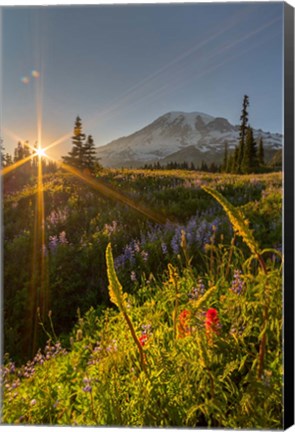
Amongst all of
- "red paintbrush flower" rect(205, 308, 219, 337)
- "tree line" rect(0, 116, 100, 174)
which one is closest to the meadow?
"red paintbrush flower" rect(205, 308, 219, 337)

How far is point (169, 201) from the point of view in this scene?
4766mm

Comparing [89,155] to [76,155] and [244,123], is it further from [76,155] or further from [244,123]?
[244,123]

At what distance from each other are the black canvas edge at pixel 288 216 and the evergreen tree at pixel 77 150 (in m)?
1.61

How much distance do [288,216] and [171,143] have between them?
1.17m

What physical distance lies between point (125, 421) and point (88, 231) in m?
1.51

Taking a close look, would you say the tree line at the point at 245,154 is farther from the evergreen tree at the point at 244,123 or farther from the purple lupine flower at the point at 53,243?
the purple lupine flower at the point at 53,243

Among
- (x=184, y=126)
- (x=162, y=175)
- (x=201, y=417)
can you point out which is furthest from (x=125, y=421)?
(x=184, y=126)

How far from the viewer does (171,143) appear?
4785 millimetres

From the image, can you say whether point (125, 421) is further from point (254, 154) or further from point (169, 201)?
point (254, 154)

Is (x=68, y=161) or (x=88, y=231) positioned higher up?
(x=68, y=161)

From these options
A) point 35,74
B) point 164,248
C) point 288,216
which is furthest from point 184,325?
point 35,74

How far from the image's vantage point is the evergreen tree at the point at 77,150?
473 cm

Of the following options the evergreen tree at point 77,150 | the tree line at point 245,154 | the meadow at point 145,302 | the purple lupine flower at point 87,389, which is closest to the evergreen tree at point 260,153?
the tree line at point 245,154

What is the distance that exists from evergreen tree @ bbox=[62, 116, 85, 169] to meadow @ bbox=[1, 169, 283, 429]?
136 mm
